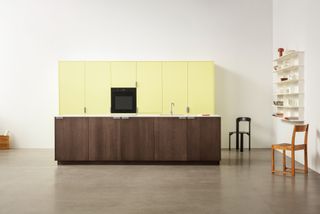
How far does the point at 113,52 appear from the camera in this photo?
1118 cm

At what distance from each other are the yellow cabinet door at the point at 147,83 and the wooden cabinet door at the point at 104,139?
2.28 meters

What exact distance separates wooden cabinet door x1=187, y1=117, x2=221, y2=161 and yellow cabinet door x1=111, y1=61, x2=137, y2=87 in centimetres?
280

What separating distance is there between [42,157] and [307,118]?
569 cm

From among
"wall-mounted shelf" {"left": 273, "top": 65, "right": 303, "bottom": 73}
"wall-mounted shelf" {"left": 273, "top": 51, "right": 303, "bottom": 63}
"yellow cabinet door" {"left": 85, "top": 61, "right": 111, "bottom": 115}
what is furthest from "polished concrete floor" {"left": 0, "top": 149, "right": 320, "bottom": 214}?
"yellow cabinet door" {"left": 85, "top": 61, "right": 111, "bottom": 115}

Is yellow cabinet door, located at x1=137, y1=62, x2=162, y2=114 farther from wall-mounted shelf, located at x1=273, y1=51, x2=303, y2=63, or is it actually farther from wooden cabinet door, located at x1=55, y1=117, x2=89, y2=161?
wall-mounted shelf, located at x1=273, y1=51, x2=303, y2=63

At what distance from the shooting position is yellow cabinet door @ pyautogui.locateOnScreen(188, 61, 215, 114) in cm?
1051

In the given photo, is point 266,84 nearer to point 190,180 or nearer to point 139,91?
point 139,91

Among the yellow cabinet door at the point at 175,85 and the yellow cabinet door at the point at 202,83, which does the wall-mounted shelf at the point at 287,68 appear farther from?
the yellow cabinet door at the point at 175,85

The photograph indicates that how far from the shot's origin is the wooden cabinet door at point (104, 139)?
8.31 metres

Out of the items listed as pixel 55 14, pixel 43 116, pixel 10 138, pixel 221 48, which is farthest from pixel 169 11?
pixel 10 138

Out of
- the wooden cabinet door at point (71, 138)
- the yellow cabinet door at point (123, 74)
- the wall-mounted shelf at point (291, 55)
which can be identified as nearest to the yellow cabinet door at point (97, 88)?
the yellow cabinet door at point (123, 74)

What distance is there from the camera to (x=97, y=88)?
34.8ft

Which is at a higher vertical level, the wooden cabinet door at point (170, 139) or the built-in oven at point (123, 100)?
the built-in oven at point (123, 100)

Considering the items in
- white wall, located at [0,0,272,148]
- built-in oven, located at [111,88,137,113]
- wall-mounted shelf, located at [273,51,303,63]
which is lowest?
built-in oven, located at [111,88,137,113]
